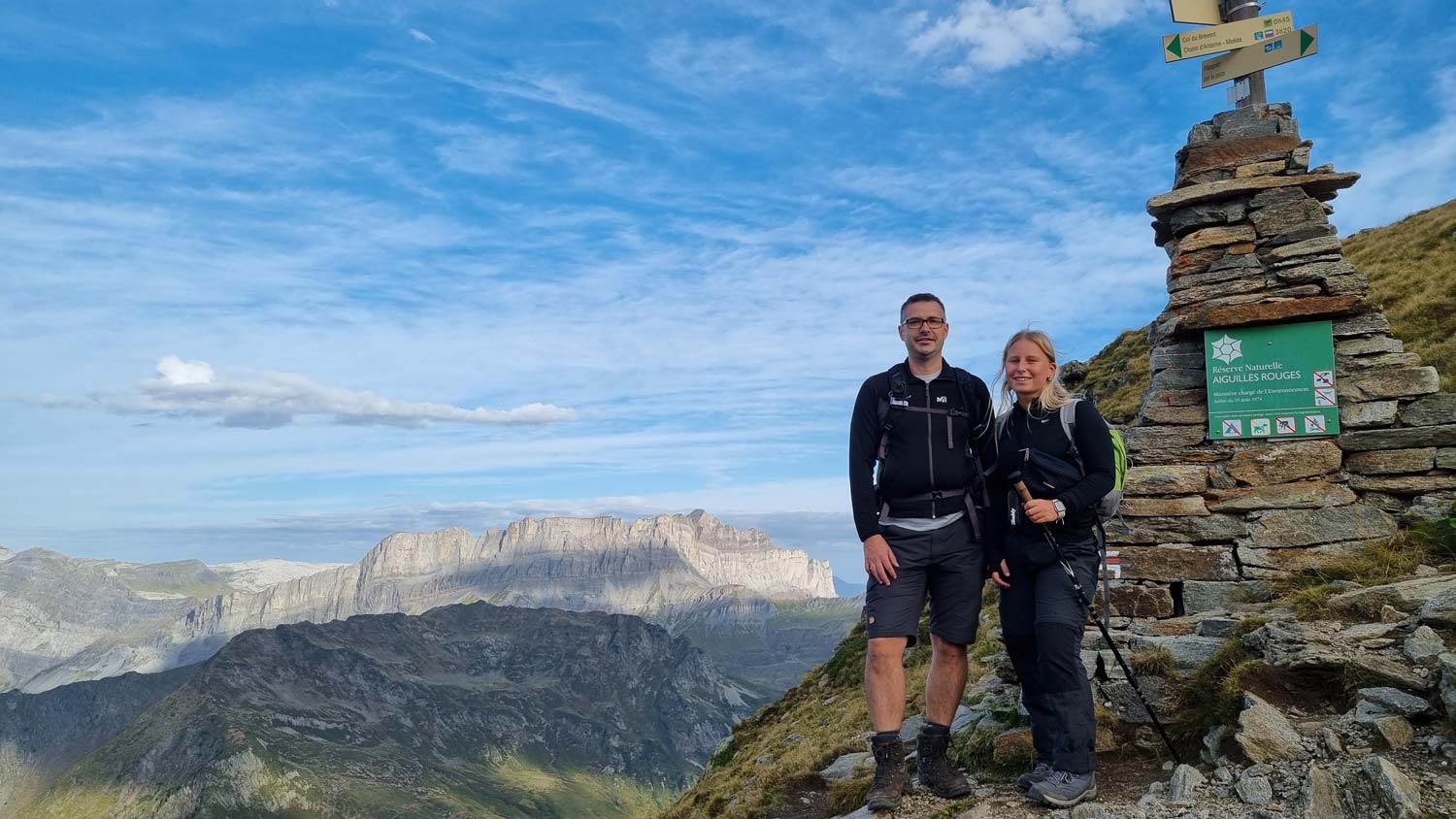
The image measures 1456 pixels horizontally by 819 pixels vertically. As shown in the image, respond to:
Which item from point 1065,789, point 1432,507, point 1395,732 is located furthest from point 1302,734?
point 1432,507

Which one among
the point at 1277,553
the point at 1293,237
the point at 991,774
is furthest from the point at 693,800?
Result: the point at 1293,237

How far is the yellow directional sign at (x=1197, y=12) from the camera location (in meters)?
13.3

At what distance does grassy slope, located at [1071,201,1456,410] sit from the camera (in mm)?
19703

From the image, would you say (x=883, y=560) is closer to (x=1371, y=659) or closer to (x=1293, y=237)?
(x=1371, y=659)

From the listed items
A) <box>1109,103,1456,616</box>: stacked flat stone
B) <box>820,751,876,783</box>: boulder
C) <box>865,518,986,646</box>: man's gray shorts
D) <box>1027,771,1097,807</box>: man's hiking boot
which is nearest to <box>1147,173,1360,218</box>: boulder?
<box>1109,103,1456,616</box>: stacked flat stone

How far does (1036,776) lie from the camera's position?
7.09 m

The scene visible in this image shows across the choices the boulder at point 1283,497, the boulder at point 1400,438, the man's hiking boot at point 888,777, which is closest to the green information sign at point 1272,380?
the boulder at point 1400,438

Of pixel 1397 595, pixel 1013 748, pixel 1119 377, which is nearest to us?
pixel 1013 748

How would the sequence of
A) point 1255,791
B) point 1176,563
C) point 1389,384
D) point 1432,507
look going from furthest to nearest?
point 1176,563 → point 1389,384 → point 1432,507 → point 1255,791

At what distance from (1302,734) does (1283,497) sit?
541 cm

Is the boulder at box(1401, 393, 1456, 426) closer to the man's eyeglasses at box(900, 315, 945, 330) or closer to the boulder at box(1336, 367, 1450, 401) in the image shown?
the boulder at box(1336, 367, 1450, 401)

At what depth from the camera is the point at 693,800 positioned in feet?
52.1

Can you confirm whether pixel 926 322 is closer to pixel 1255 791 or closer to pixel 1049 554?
pixel 1049 554

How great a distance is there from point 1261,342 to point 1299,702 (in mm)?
6063
